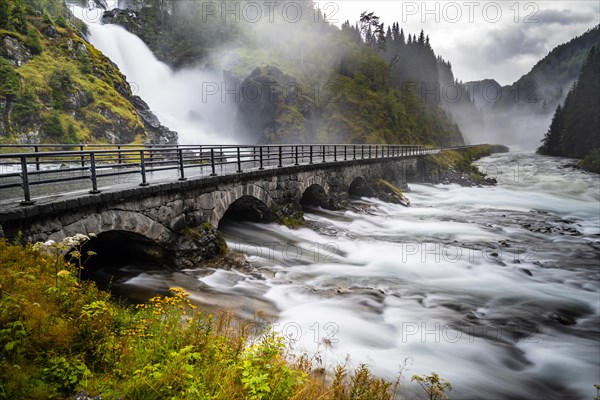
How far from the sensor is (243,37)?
84.4 metres

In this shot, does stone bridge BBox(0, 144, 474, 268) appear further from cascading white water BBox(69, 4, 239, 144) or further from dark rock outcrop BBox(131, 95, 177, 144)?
cascading white water BBox(69, 4, 239, 144)

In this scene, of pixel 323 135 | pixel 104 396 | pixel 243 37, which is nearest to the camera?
pixel 104 396

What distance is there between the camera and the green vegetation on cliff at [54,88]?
33.7m

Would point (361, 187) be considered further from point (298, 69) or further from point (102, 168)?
point (298, 69)

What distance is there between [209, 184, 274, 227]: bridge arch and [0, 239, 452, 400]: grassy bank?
7.82m

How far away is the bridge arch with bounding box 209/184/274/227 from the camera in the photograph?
528 inches

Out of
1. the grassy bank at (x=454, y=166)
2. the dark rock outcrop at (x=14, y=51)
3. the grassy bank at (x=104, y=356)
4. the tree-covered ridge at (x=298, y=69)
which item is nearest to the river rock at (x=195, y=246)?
the grassy bank at (x=104, y=356)

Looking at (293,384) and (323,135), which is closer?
(293,384)

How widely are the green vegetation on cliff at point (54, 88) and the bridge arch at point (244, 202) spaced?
26.0m

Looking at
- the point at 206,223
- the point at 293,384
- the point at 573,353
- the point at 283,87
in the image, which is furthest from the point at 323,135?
the point at 293,384

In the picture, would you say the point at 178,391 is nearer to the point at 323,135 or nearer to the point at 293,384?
the point at 293,384

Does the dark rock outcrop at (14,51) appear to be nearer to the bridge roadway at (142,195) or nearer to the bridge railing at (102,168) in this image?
the bridge railing at (102,168)

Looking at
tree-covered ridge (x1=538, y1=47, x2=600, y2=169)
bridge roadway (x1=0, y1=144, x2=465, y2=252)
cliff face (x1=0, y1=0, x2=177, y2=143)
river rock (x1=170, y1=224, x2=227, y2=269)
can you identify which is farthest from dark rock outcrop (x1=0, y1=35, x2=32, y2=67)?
tree-covered ridge (x1=538, y1=47, x2=600, y2=169)

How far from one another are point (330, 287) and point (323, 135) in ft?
161
